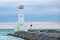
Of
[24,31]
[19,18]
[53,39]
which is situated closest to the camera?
[53,39]

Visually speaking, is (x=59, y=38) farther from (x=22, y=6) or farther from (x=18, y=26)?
(x=22, y=6)

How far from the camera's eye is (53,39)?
1035cm

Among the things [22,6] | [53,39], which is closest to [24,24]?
[22,6]

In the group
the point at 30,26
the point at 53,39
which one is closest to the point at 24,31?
the point at 30,26

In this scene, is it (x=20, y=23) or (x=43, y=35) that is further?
(x=20, y=23)

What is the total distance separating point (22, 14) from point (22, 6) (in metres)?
0.75

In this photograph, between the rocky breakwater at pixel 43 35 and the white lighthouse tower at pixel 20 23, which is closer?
the rocky breakwater at pixel 43 35

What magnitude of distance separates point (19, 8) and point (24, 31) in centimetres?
304

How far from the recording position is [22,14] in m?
22.1

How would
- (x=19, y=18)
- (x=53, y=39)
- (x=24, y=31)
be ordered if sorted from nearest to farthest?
(x=53, y=39) → (x=24, y=31) → (x=19, y=18)

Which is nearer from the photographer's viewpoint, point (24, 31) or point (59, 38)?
point (59, 38)

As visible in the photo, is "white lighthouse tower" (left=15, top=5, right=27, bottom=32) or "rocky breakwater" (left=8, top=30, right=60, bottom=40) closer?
"rocky breakwater" (left=8, top=30, right=60, bottom=40)

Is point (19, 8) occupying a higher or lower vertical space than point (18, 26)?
higher

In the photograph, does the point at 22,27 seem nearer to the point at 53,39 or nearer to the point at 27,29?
the point at 27,29
